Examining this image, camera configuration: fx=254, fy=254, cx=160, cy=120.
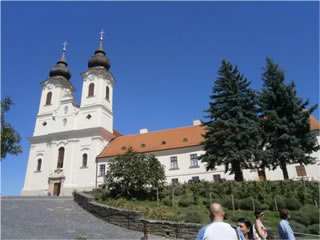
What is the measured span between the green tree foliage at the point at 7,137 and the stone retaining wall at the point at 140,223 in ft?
20.7

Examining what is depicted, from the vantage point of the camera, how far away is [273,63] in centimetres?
2555

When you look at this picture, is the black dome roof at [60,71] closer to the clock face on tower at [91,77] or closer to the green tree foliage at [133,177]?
the clock face on tower at [91,77]

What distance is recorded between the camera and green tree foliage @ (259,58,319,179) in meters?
21.8

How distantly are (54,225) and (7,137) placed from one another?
6410mm

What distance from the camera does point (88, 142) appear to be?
122 ft

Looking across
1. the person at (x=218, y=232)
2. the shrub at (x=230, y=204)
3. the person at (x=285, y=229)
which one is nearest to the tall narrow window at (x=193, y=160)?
the shrub at (x=230, y=204)

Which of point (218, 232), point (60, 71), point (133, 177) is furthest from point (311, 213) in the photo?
point (60, 71)

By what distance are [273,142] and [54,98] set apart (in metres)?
34.4

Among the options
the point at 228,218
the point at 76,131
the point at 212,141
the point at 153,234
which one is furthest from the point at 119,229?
the point at 76,131

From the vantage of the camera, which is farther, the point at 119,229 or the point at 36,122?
the point at 36,122

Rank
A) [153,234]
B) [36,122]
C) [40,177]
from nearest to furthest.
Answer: [153,234], [40,177], [36,122]

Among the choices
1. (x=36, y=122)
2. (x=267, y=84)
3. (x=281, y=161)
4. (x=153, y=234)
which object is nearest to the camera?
(x=153, y=234)

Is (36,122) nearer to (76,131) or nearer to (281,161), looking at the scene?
(76,131)

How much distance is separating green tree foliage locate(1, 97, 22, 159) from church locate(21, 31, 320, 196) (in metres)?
18.6
